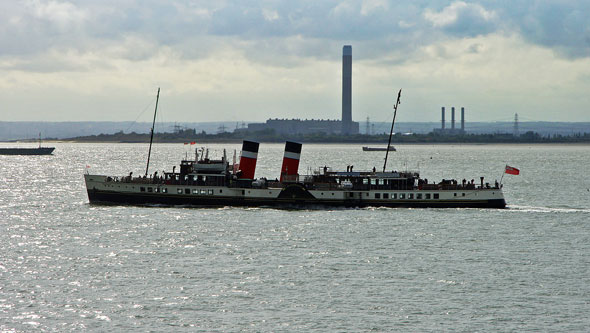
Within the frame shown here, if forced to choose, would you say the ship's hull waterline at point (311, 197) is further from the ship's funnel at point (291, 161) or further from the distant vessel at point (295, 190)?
the ship's funnel at point (291, 161)

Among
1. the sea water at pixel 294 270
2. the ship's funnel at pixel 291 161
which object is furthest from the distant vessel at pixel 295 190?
the sea water at pixel 294 270

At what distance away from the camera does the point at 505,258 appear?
53.4 meters

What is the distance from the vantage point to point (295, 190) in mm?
78688

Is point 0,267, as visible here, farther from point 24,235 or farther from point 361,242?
point 361,242

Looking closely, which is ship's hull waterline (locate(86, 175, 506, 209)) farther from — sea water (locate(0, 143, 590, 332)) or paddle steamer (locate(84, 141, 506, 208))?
sea water (locate(0, 143, 590, 332))

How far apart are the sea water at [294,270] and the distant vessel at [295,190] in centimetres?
170

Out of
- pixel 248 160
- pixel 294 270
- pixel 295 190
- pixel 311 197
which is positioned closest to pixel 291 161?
pixel 295 190

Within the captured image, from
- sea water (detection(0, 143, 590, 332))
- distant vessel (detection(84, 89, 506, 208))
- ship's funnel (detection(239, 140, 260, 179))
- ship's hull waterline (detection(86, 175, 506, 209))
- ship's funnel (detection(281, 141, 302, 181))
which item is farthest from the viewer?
ship's funnel (detection(281, 141, 302, 181))

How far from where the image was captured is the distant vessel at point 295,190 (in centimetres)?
7831

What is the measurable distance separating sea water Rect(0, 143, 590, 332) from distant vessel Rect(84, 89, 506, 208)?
1700mm

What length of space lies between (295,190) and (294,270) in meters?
29.8

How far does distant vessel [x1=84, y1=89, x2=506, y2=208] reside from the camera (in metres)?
78.3

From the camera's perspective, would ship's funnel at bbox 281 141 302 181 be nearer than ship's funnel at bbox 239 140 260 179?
No

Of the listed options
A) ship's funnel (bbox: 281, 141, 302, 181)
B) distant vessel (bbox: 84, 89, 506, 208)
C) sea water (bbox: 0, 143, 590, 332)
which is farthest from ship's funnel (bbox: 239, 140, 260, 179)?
sea water (bbox: 0, 143, 590, 332)
